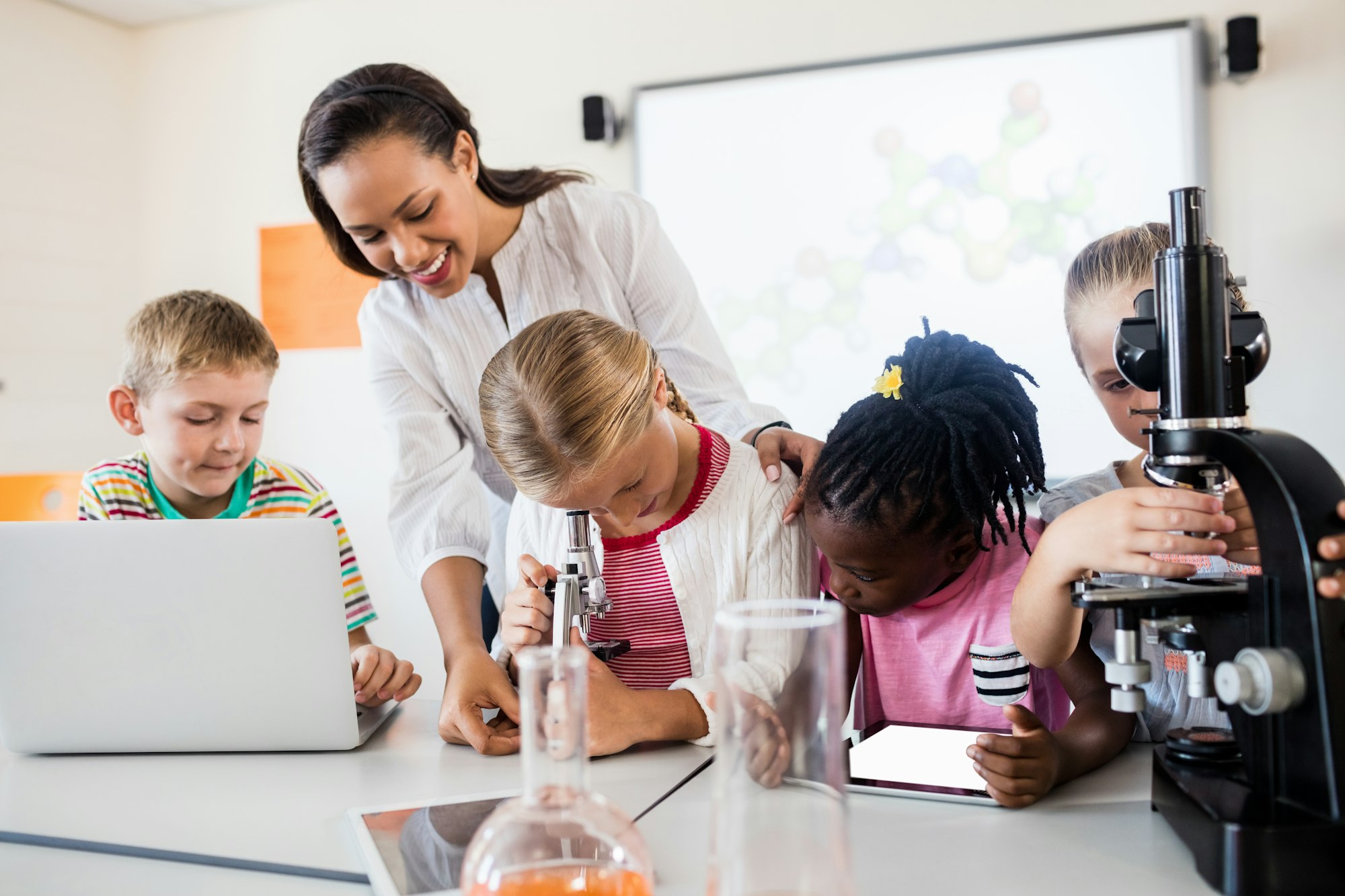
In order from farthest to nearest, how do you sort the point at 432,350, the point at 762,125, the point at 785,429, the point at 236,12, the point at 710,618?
the point at 236,12
the point at 762,125
the point at 432,350
the point at 785,429
the point at 710,618

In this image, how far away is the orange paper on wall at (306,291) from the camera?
3.61m

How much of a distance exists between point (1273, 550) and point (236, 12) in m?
3.98

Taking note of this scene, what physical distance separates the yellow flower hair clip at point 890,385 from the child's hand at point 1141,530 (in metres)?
0.36

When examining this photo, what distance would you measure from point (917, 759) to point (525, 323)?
36.9 inches

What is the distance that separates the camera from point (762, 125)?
3.11m

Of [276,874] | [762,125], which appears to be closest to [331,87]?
[276,874]

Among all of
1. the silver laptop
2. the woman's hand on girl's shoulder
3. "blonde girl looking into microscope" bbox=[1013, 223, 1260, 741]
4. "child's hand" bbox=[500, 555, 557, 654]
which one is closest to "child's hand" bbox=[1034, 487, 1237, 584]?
"blonde girl looking into microscope" bbox=[1013, 223, 1260, 741]

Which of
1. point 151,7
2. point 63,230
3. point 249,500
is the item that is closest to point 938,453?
point 249,500

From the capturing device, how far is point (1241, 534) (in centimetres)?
Result: 84

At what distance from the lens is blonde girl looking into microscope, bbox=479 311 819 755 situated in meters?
1.18

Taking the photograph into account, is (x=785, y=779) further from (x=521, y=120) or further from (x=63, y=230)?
(x=63, y=230)

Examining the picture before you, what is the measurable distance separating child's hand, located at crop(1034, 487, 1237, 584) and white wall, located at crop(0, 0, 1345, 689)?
6.90ft

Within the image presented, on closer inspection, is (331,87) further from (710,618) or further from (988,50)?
(988,50)

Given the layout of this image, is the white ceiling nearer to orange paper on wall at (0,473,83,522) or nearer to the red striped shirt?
orange paper on wall at (0,473,83,522)
